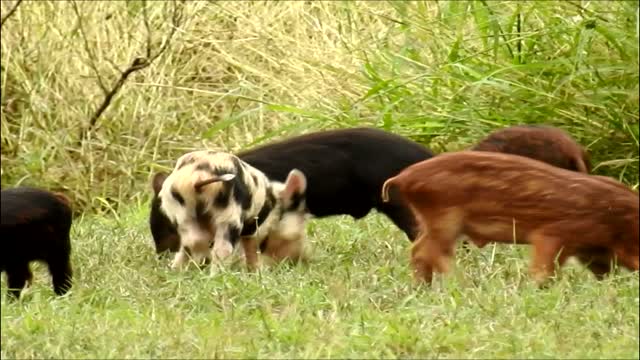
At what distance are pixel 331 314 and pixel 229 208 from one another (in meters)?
1.51

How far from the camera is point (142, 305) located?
23.2ft

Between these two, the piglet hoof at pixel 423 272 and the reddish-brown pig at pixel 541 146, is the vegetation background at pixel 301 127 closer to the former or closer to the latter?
the piglet hoof at pixel 423 272

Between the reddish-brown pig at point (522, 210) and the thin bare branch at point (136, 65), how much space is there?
16.9 ft

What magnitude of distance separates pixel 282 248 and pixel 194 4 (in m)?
5.00

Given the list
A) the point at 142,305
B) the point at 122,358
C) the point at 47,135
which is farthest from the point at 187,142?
the point at 122,358

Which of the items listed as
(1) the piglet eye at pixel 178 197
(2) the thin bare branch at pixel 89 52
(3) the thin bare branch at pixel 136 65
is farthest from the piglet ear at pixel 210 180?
(2) the thin bare branch at pixel 89 52

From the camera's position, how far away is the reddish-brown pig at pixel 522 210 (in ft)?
22.9

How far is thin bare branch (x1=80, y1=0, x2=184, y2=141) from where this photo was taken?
12102 millimetres

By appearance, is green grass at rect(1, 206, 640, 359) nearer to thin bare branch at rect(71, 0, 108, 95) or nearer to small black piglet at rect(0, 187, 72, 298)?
small black piglet at rect(0, 187, 72, 298)

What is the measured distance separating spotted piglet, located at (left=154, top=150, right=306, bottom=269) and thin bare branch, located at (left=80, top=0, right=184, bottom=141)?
12.3ft

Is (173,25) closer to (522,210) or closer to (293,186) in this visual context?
(293,186)

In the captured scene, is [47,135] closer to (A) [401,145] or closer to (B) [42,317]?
(A) [401,145]

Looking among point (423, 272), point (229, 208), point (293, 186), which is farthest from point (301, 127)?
point (423, 272)

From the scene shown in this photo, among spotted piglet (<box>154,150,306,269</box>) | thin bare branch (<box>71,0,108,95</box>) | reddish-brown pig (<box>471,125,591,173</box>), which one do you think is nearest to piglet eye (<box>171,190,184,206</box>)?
spotted piglet (<box>154,150,306,269</box>)
